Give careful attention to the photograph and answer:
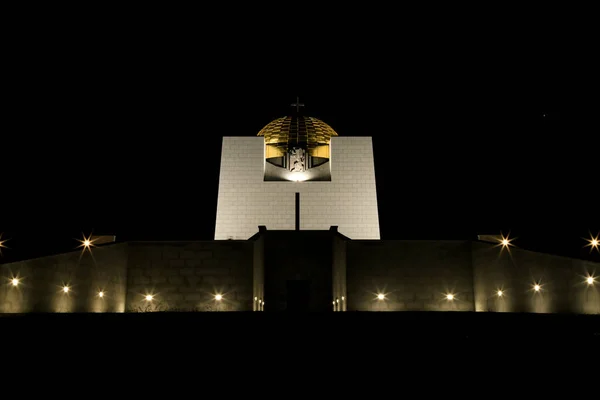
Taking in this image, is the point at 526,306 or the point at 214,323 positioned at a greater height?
the point at 526,306

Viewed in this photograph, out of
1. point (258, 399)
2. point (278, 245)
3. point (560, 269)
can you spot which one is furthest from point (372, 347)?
point (278, 245)

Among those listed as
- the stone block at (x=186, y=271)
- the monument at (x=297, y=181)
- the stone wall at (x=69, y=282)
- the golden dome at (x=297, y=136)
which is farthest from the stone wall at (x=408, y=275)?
the golden dome at (x=297, y=136)

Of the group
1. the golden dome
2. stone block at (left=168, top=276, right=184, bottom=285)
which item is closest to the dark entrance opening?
stone block at (left=168, top=276, right=184, bottom=285)

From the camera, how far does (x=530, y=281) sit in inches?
631

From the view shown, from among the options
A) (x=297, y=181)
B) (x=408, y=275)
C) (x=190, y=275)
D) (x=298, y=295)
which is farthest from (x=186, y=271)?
(x=297, y=181)

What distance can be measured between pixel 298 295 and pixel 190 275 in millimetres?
3360

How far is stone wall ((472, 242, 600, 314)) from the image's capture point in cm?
1464

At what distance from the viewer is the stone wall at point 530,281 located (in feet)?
48.0

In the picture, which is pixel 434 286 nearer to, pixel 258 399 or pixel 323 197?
pixel 323 197

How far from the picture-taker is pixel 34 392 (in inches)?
257

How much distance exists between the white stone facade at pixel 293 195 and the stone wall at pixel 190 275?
500 cm

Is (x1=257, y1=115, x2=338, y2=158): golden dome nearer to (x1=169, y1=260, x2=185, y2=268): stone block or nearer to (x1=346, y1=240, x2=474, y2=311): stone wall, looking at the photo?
(x1=346, y1=240, x2=474, y2=311): stone wall

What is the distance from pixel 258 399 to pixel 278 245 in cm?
1196

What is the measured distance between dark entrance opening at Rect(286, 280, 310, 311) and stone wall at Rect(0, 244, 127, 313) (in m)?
4.97
